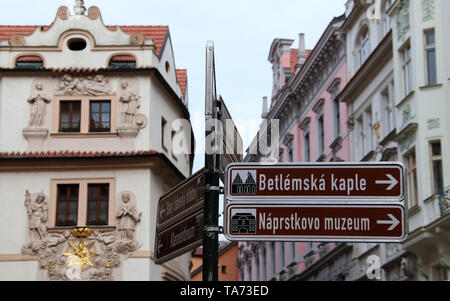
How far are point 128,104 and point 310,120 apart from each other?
455 inches

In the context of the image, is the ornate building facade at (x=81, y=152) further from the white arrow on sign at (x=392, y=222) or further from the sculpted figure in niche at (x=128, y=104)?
the white arrow on sign at (x=392, y=222)

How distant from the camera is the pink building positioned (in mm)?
31609

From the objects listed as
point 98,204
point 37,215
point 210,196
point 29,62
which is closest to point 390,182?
point 210,196

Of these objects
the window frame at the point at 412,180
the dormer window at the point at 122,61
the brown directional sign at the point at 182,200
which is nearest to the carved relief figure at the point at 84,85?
the dormer window at the point at 122,61

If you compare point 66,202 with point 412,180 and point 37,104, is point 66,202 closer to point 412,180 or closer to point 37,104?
point 37,104

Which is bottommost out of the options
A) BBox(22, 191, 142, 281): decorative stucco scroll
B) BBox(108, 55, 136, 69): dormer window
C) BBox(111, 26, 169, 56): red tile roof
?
BBox(22, 191, 142, 281): decorative stucco scroll

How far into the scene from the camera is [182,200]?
634cm

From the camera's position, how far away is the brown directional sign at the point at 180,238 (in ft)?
19.5

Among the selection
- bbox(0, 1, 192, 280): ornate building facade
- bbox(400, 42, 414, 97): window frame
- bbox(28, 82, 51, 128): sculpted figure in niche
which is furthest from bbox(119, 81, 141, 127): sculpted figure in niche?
bbox(400, 42, 414, 97): window frame

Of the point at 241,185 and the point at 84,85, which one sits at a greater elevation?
the point at 84,85

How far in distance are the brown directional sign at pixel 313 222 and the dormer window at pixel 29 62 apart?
22.8m

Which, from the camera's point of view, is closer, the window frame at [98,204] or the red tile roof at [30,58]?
the window frame at [98,204]

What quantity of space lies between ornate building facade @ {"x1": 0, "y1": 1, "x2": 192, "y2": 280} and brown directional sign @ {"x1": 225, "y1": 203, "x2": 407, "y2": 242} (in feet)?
65.5

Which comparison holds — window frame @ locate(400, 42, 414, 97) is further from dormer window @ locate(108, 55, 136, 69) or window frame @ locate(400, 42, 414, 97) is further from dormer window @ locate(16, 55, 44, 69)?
dormer window @ locate(16, 55, 44, 69)
